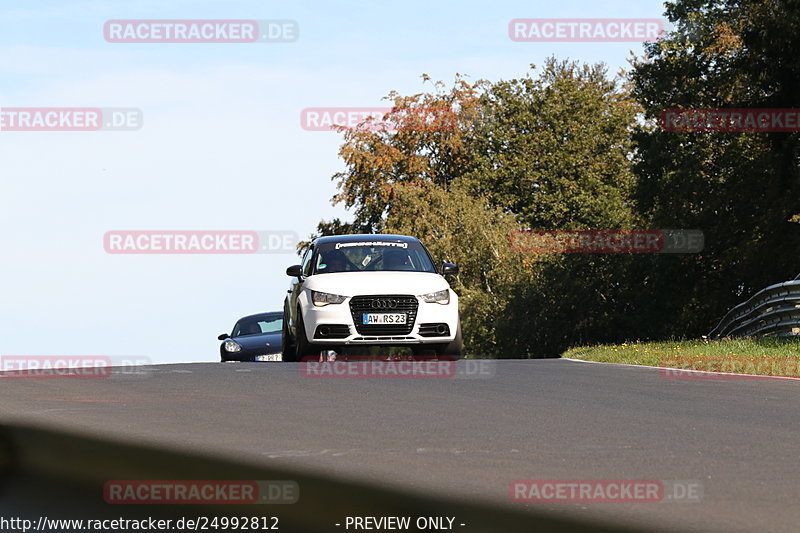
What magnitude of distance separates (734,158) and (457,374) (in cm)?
3076

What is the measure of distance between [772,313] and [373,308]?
516 inches

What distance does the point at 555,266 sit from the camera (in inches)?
2105

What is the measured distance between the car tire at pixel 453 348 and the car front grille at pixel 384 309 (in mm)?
856

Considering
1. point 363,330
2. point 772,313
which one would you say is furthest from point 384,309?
point 772,313

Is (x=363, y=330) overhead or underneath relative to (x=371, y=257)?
underneath

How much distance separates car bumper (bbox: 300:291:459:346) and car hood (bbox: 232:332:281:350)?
27.4 feet

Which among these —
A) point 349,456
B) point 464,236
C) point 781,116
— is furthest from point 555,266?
point 349,456

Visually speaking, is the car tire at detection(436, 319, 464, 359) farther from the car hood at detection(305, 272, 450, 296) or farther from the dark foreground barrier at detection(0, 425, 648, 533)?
the dark foreground barrier at detection(0, 425, 648, 533)

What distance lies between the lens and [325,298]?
19.4 m
